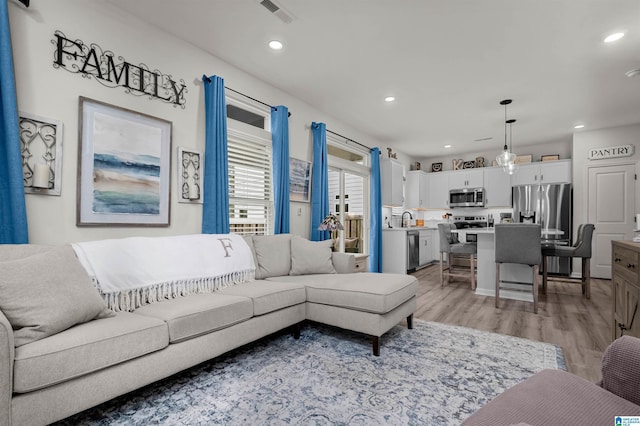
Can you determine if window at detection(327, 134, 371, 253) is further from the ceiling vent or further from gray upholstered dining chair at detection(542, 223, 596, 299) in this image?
gray upholstered dining chair at detection(542, 223, 596, 299)

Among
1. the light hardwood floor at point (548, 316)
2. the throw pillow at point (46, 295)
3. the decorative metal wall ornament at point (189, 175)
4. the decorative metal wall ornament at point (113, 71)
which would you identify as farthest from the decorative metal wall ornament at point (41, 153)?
→ the light hardwood floor at point (548, 316)

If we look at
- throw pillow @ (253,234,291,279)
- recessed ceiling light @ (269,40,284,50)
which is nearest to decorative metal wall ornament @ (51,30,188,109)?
recessed ceiling light @ (269,40,284,50)

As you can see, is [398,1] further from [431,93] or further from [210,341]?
[210,341]

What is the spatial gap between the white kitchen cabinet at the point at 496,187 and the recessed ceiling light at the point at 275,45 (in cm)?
585

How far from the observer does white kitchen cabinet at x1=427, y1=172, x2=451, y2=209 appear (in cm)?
786

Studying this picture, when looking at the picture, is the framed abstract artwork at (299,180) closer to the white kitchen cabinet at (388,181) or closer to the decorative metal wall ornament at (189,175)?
the decorative metal wall ornament at (189,175)

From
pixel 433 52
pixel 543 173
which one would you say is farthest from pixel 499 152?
pixel 433 52

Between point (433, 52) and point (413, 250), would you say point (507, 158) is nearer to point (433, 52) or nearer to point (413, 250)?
point (433, 52)

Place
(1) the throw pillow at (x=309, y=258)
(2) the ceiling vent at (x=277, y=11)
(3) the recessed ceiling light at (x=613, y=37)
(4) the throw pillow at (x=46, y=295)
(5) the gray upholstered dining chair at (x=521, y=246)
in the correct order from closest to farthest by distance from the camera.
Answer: (4) the throw pillow at (x=46, y=295) → (2) the ceiling vent at (x=277, y=11) → (3) the recessed ceiling light at (x=613, y=37) → (1) the throw pillow at (x=309, y=258) → (5) the gray upholstered dining chair at (x=521, y=246)

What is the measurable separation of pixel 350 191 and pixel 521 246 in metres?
2.97

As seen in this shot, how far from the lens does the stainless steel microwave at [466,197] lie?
7167mm

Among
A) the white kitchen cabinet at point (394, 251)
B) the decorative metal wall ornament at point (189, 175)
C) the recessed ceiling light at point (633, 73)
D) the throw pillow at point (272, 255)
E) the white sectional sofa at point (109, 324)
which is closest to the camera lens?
the white sectional sofa at point (109, 324)

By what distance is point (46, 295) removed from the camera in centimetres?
160

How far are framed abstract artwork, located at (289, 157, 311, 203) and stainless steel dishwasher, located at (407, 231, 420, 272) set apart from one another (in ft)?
9.11
